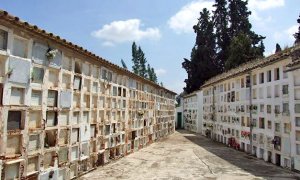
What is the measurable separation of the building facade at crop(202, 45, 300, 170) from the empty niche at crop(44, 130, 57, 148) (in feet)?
33.2

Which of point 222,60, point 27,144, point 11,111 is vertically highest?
point 222,60

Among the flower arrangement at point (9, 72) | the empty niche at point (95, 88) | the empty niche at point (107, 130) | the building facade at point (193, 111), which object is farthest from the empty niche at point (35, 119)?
the building facade at point (193, 111)

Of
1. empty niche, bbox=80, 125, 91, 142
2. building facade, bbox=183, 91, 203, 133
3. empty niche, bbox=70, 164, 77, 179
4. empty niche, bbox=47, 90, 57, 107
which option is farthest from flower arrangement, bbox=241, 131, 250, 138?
building facade, bbox=183, 91, 203, 133

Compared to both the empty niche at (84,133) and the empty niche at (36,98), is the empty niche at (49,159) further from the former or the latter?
the empty niche at (84,133)

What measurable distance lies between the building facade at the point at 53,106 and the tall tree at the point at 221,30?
3855 cm

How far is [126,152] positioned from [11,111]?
1063 cm

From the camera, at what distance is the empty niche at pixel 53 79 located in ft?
30.2

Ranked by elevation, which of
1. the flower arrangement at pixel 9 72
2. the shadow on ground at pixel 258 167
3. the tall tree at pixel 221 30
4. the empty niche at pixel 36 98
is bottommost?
the shadow on ground at pixel 258 167

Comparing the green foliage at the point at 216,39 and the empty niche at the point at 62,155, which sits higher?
the green foliage at the point at 216,39

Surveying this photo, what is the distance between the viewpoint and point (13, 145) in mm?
7570

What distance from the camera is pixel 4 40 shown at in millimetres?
7238

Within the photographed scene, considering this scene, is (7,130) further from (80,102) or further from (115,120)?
(115,120)

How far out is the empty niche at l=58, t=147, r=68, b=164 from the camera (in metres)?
9.69

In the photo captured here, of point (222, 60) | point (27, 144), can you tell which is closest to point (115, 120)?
point (27, 144)
